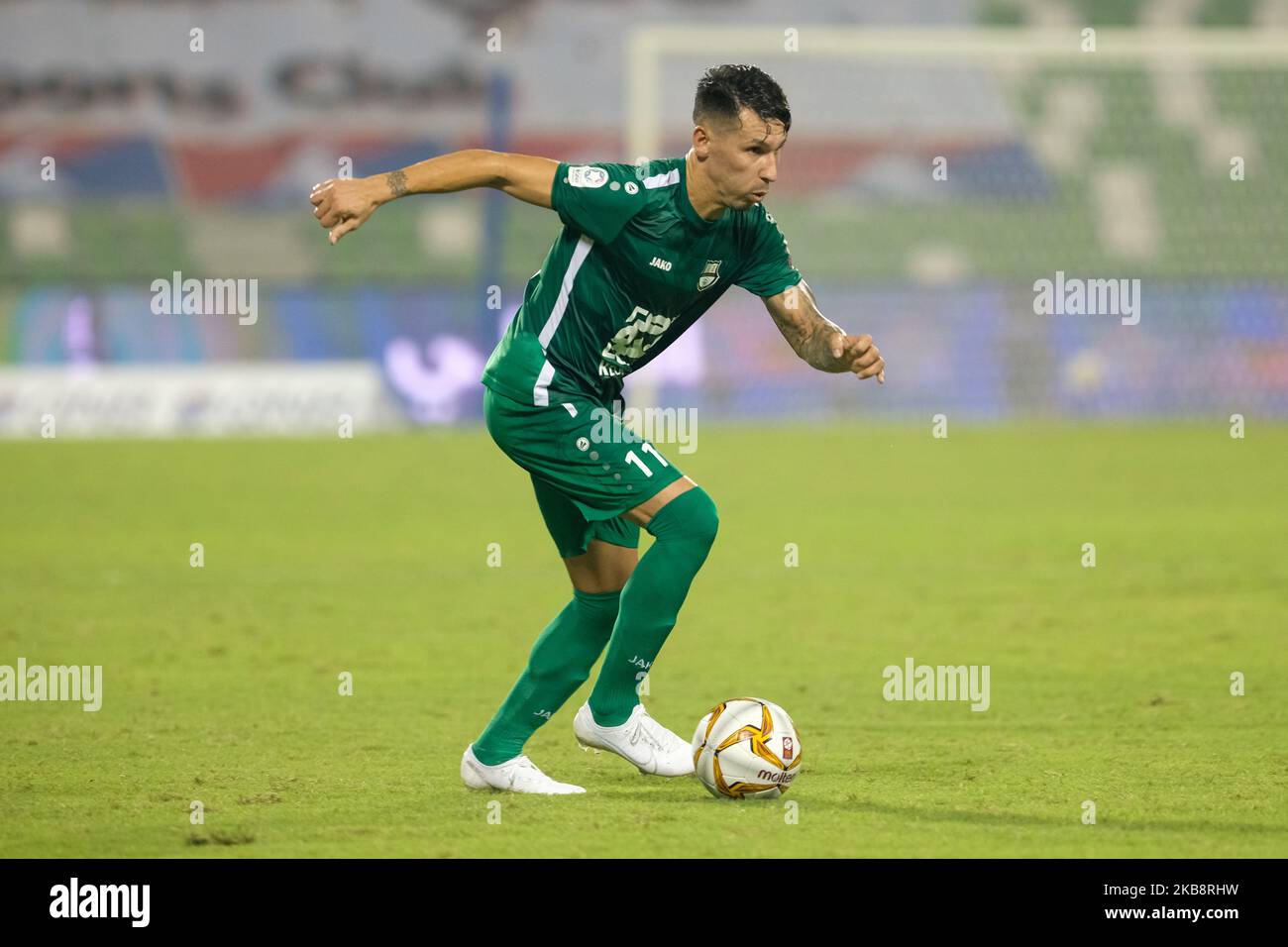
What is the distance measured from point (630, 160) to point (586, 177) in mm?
23233

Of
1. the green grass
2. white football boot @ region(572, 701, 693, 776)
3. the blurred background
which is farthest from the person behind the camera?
the blurred background

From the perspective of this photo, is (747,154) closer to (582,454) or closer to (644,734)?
(582,454)

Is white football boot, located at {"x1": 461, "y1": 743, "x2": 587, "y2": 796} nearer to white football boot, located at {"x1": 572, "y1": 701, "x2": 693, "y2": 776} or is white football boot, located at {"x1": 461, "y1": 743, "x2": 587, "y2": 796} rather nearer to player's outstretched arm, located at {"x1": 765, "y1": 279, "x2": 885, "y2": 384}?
white football boot, located at {"x1": 572, "y1": 701, "x2": 693, "y2": 776}

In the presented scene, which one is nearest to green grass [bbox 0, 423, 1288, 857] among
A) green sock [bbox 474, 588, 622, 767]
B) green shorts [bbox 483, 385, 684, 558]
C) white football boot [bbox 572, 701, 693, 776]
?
white football boot [bbox 572, 701, 693, 776]

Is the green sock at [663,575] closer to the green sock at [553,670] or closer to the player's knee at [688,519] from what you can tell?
the player's knee at [688,519]

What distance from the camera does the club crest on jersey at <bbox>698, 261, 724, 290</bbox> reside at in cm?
555

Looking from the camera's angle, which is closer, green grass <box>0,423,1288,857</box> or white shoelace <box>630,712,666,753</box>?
green grass <box>0,423,1288,857</box>

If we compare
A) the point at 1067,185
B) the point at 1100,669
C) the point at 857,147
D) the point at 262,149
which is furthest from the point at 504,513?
the point at 262,149

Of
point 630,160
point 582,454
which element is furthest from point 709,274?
point 630,160

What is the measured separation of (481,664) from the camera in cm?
820

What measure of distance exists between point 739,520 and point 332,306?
14.8 meters

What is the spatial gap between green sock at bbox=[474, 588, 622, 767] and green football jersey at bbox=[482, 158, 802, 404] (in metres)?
0.70

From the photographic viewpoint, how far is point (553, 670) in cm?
568
